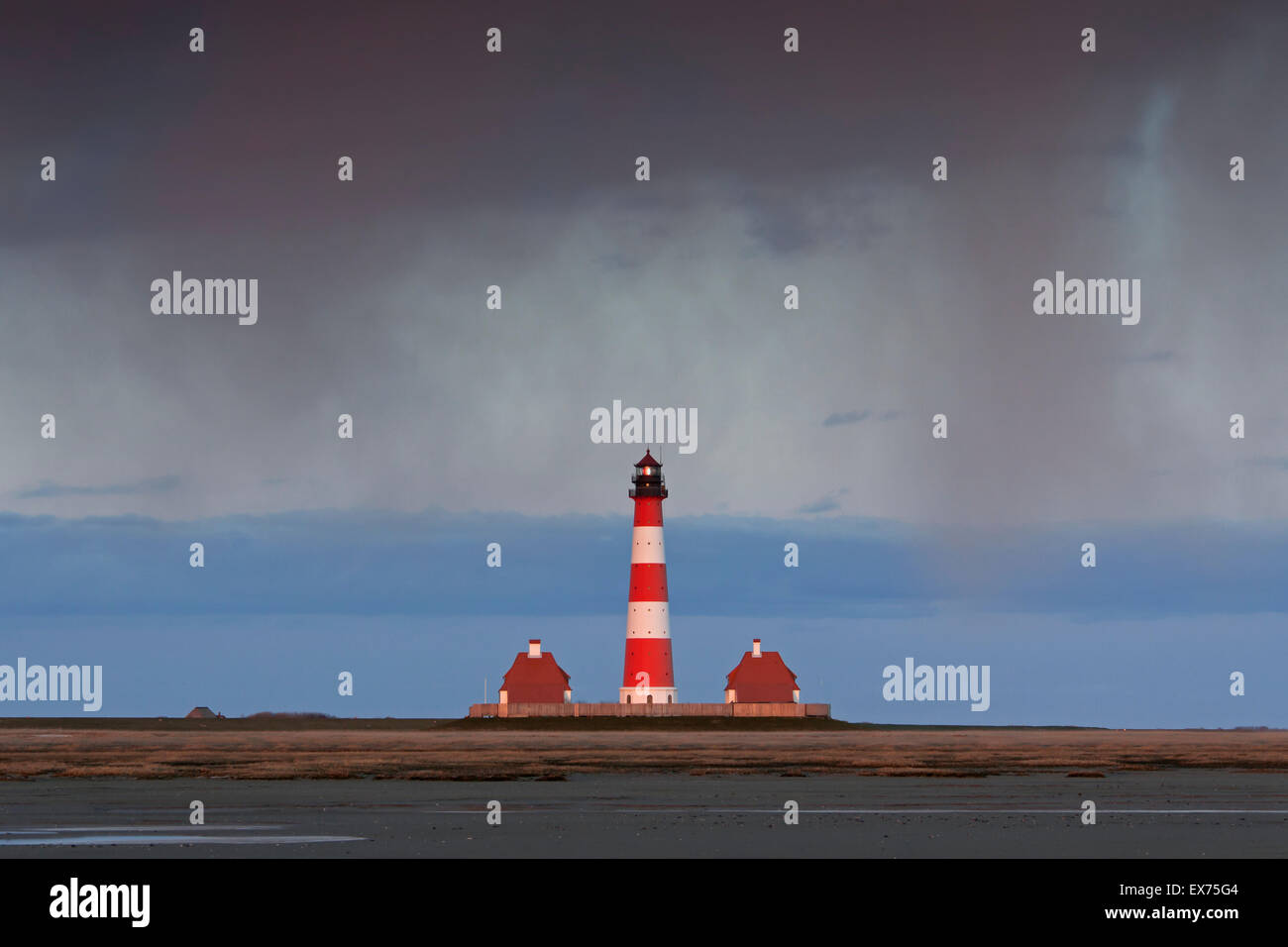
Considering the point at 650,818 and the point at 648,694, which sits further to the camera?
the point at 648,694

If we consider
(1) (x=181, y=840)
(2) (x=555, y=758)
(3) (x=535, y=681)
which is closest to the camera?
(1) (x=181, y=840)

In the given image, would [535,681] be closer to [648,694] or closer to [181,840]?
[648,694]

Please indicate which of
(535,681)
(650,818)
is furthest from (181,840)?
(535,681)

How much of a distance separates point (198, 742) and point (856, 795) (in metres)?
59.4

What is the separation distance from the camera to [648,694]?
119 metres

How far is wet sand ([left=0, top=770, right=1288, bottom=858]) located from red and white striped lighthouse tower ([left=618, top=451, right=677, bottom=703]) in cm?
6174

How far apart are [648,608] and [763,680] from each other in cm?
1883

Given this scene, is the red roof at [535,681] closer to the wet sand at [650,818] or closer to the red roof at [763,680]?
the red roof at [763,680]

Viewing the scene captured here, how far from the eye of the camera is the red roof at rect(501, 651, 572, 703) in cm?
13012

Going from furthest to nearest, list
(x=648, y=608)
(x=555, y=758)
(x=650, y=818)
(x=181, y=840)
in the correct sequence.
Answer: (x=648, y=608), (x=555, y=758), (x=650, y=818), (x=181, y=840)

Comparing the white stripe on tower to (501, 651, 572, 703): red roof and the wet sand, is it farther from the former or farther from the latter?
the wet sand

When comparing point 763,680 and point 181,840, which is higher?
point 763,680
